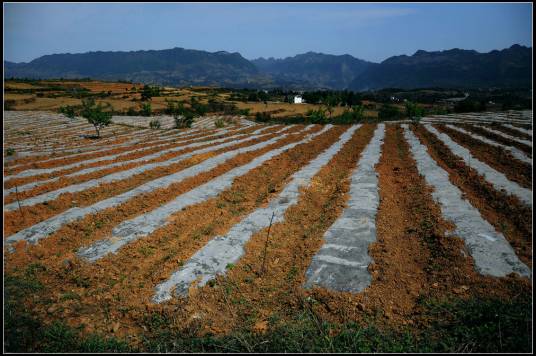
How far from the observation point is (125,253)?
7977 mm

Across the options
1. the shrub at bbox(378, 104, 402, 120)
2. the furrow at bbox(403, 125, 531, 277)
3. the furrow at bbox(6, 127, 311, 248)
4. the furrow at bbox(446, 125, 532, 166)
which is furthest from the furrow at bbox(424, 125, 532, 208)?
the shrub at bbox(378, 104, 402, 120)

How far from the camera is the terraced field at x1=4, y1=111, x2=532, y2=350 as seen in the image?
20.1ft

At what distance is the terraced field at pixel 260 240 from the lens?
6.11 m

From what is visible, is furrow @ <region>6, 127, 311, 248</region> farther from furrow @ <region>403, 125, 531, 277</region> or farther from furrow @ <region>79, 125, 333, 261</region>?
furrow @ <region>403, 125, 531, 277</region>

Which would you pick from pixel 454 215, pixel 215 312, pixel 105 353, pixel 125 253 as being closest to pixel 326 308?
pixel 215 312

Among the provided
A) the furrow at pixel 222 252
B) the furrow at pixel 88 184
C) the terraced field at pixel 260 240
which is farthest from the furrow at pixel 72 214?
the furrow at pixel 222 252

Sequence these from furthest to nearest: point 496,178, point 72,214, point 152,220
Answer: point 496,178
point 72,214
point 152,220

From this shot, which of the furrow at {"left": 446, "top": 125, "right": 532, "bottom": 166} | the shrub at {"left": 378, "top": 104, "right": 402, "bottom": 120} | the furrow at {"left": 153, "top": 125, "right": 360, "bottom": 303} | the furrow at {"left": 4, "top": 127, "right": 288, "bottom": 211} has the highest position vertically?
the shrub at {"left": 378, "top": 104, "right": 402, "bottom": 120}

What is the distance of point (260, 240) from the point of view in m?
8.62

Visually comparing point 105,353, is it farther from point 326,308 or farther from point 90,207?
point 90,207

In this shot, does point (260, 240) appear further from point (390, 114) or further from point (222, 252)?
point (390, 114)

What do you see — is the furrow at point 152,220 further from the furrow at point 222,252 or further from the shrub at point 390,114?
the shrub at point 390,114

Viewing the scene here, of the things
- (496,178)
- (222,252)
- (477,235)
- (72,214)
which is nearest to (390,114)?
(496,178)

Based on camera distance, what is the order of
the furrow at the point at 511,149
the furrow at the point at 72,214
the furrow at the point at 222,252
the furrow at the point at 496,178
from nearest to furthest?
the furrow at the point at 222,252 → the furrow at the point at 72,214 → the furrow at the point at 496,178 → the furrow at the point at 511,149
